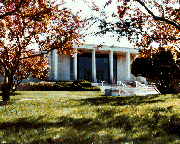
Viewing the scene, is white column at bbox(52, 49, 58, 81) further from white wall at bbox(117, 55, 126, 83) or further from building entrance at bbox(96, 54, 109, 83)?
white wall at bbox(117, 55, 126, 83)

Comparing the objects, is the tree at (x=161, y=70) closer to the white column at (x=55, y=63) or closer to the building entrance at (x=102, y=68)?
the white column at (x=55, y=63)

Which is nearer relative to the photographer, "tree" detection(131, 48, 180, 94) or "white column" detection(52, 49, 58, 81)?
"tree" detection(131, 48, 180, 94)

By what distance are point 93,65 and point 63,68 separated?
6.62 m

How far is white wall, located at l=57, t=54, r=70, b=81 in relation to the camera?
139 ft

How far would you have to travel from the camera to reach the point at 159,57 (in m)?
19.3

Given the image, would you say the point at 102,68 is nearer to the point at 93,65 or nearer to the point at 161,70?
the point at 93,65

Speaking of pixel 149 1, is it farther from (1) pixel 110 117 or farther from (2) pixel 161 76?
(2) pixel 161 76

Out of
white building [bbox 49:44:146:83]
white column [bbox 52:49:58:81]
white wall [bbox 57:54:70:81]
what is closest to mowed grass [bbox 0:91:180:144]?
white column [bbox 52:49:58:81]

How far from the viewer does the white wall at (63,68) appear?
4247cm

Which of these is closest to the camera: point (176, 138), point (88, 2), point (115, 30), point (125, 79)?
point (176, 138)

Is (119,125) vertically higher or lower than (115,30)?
lower

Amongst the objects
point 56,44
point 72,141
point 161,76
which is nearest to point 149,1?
point 56,44

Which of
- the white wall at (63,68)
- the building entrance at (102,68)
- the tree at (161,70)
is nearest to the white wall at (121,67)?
the building entrance at (102,68)

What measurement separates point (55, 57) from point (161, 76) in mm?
24411
